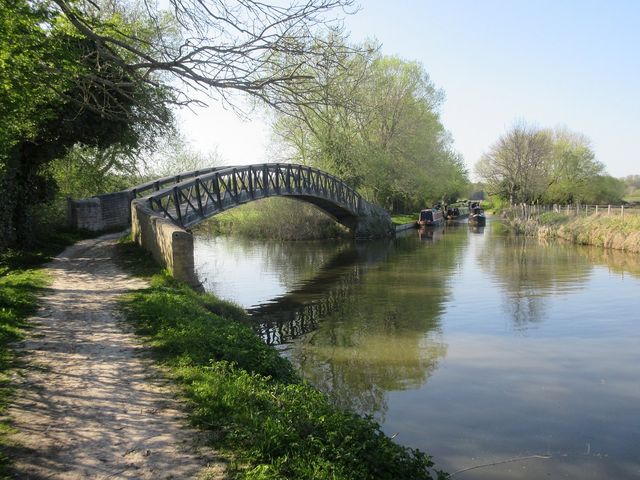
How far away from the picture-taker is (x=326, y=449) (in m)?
5.35

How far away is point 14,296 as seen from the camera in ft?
34.8

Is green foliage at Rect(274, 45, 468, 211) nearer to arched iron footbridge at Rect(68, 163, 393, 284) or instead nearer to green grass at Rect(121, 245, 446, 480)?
arched iron footbridge at Rect(68, 163, 393, 284)

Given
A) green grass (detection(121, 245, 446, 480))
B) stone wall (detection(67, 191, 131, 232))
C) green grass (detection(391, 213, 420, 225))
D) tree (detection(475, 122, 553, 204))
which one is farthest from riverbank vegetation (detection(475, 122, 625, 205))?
green grass (detection(121, 245, 446, 480))

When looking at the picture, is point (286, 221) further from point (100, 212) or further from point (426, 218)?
point (426, 218)

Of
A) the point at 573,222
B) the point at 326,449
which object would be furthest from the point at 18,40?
the point at 573,222

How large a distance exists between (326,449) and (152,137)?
28737 mm

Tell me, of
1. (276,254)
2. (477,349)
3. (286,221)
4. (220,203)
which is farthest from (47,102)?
(286,221)

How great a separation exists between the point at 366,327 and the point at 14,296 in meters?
7.90

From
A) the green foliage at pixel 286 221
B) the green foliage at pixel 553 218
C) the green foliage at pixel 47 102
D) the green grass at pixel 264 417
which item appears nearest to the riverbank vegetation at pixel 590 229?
the green foliage at pixel 553 218

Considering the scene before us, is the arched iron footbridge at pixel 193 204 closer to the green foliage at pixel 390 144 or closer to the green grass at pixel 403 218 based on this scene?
the green foliage at pixel 390 144

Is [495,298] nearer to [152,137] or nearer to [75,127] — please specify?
[75,127]

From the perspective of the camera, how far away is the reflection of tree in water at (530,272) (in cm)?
1625

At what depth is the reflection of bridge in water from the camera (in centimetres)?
1441

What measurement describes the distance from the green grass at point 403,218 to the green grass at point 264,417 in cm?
4167
